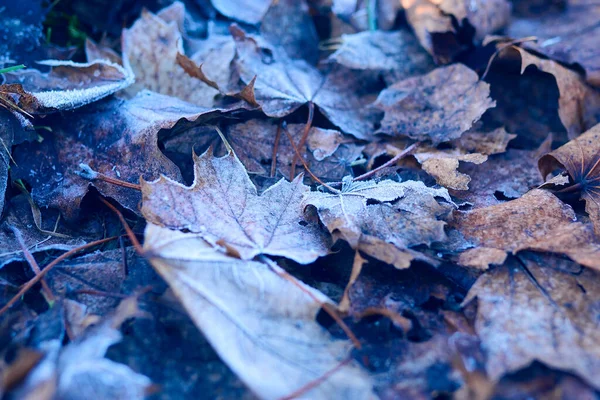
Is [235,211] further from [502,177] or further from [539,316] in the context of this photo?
[502,177]

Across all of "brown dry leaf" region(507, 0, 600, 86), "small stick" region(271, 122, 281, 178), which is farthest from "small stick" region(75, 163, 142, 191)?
"brown dry leaf" region(507, 0, 600, 86)

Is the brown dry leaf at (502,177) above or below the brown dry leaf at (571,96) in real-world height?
below

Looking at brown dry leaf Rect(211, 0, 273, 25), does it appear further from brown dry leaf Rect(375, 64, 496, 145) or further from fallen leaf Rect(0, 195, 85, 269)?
fallen leaf Rect(0, 195, 85, 269)

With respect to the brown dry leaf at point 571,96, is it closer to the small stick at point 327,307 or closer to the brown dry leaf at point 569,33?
the brown dry leaf at point 569,33

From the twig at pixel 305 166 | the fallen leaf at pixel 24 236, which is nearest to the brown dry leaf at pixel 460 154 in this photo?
the twig at pixel 305 166

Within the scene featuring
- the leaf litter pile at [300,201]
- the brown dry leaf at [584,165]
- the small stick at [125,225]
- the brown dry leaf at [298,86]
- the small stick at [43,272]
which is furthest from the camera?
the brown dry leaf at [298,86]

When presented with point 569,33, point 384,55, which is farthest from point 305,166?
point 569,33

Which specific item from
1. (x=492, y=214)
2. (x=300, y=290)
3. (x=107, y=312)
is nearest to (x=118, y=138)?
(x=107, y=312)
